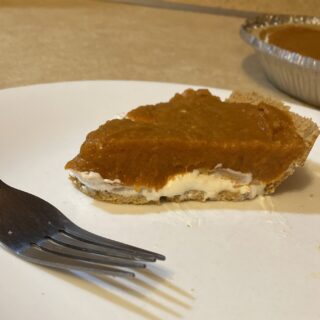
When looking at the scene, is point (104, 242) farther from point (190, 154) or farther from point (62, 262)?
point (190, 154)

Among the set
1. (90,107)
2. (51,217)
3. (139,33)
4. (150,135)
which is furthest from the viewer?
(139,33)

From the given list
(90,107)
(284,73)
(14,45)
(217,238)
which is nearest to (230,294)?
(217,238)

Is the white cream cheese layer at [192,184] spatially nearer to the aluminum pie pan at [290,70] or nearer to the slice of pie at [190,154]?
the slice of pie at [190,154]

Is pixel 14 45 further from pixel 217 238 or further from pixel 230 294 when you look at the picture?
pixel 230 294

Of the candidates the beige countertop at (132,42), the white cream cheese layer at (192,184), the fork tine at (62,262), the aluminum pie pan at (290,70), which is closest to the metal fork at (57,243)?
the fork tine at (62,262)

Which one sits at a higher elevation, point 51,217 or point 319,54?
point 319,54

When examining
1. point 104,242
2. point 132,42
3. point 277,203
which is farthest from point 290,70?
point 104,242
